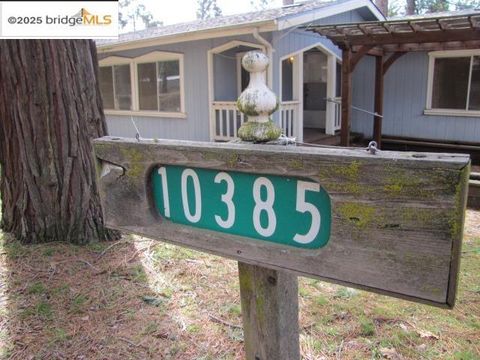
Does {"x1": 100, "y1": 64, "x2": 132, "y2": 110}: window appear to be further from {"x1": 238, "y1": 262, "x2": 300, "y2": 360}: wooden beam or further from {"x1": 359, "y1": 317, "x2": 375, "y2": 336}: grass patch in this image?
{"x1": 238, "y1": 262, "x2": 300, "y2": 360}: wooden beam

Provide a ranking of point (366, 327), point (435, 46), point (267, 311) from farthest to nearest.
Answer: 1. point (435, 46)
2. point (366, 327)
3. point (267, 311)

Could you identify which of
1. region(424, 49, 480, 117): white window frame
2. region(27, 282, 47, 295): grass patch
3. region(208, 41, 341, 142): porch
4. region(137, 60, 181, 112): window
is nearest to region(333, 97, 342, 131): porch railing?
region(208, 41, 341, 142): porch

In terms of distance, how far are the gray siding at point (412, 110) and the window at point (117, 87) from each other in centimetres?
633

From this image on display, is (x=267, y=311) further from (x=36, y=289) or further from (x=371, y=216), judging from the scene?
(x=36, y=289)

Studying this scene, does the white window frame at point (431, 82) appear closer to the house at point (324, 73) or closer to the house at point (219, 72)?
the house at point (324, 73)

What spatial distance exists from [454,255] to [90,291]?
2.74 meters

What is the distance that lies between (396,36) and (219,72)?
13.0 ft

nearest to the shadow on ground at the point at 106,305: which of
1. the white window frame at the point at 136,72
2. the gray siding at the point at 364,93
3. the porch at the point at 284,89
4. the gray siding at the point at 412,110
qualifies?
the porch at the point at 284,89

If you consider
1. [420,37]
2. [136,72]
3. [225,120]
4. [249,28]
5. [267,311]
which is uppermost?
[249,28]

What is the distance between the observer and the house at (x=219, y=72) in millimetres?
8305

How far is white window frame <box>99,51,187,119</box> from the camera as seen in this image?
10039 millimetres

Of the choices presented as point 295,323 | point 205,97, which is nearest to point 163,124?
point 205,97

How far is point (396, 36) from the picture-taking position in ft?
24.0

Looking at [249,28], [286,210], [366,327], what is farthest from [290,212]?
[249,28]
